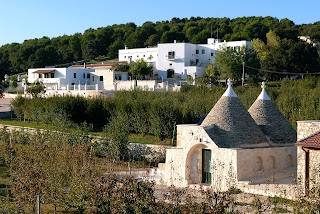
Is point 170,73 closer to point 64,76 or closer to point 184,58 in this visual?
point 184,58

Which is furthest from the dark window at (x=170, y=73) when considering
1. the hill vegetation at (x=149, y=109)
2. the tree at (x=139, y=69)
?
the hill vegetation at (x=149, y=109)

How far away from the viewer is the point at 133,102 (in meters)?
34.3

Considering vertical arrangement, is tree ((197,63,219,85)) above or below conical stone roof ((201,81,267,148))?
above

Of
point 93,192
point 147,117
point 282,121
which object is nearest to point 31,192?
point 93,192

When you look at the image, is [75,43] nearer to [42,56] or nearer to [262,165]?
[42,56]

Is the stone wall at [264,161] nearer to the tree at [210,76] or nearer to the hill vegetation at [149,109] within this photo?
the hill vegetation at [149,109]

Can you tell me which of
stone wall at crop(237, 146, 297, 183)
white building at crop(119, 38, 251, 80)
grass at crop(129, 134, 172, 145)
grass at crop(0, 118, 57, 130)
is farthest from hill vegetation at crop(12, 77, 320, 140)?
white building at crop(119, 38, 251, 80)

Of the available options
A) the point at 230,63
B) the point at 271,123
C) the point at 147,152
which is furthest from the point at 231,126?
the point at 230,63

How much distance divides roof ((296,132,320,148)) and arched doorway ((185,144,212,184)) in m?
4.07

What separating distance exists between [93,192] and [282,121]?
41.4 ft

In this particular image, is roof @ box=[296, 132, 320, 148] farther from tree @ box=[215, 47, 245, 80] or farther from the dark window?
the dark window

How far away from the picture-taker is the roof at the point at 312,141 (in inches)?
605

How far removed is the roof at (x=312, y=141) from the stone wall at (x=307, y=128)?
0.35 metres

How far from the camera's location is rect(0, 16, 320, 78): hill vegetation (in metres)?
84.6
